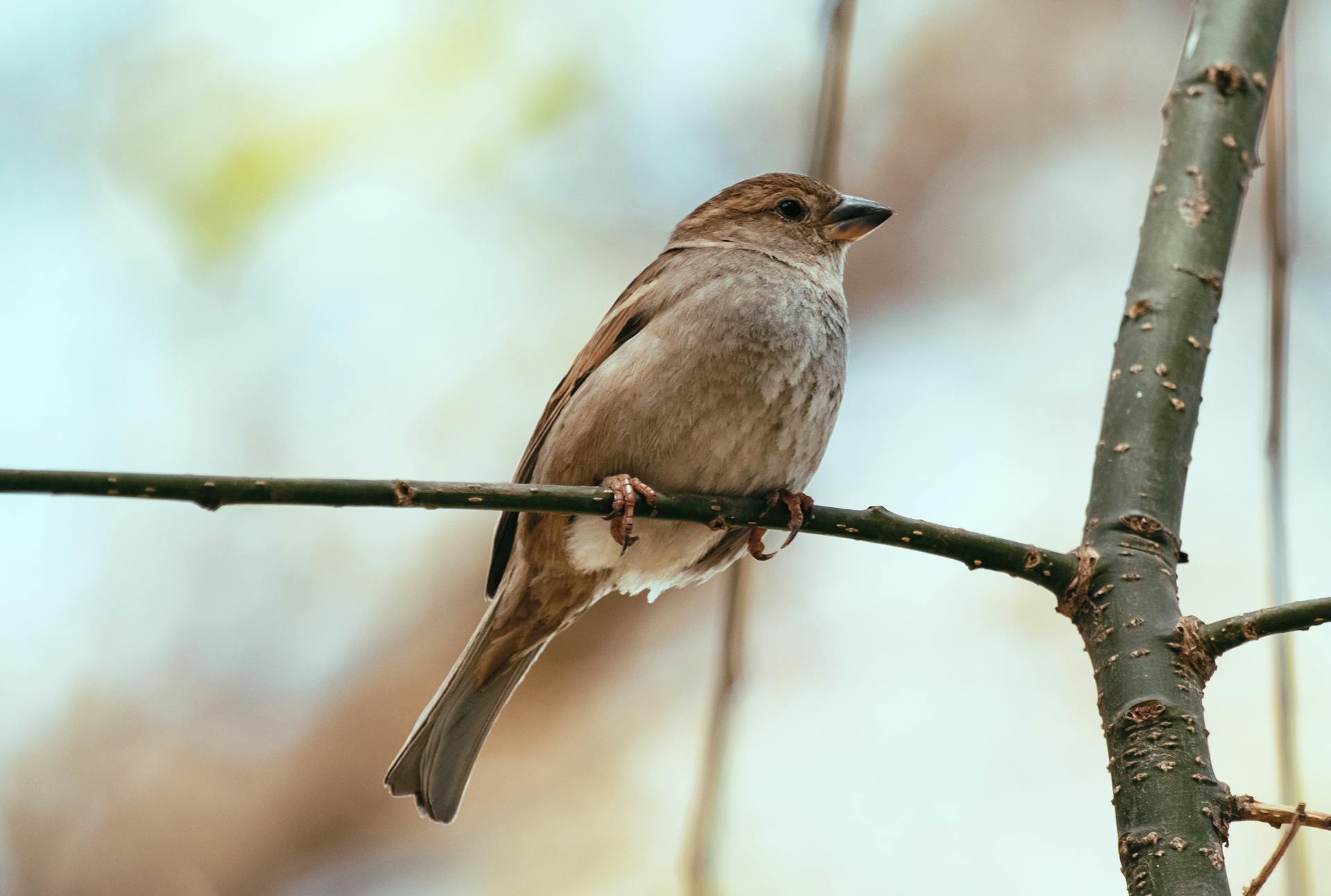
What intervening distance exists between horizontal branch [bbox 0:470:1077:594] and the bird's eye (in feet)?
7.09

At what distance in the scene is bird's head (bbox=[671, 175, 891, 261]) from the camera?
462 centimetres

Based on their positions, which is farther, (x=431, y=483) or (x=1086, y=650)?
(x=1086, y=650)

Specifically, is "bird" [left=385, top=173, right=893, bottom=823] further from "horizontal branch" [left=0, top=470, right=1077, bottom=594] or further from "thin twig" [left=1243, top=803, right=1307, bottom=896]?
"thin twig" [left=1243, top=803, right=1307, bottom=896]

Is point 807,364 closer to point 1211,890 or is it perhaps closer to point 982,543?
point 982,543

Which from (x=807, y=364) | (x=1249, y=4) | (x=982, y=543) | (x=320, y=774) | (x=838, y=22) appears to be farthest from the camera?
(x=320, y=774)

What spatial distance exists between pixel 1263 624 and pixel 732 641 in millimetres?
1069

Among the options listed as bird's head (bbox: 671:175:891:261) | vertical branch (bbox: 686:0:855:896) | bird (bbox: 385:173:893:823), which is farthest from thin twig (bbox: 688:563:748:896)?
bird's head (bbox: 671:175:891:261)

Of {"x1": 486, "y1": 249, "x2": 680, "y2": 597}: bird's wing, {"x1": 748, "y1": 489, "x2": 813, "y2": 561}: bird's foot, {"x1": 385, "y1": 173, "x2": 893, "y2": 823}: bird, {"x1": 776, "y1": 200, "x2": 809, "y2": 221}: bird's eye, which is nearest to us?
{"x1": 748, "y1": 489, "x2": 813, "y2": 561}: bird's foot

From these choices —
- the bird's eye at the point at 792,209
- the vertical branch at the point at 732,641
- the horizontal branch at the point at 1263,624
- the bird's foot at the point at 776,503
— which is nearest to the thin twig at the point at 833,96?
the vertical branch at the point at 732,641

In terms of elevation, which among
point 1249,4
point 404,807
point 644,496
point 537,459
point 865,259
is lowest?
point 404,807

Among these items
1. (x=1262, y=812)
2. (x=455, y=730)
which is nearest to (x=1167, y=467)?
(x=1262, y=812)

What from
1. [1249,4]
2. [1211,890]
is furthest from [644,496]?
[1249,4]

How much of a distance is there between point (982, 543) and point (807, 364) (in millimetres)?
1529

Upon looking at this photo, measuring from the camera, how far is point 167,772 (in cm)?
517
